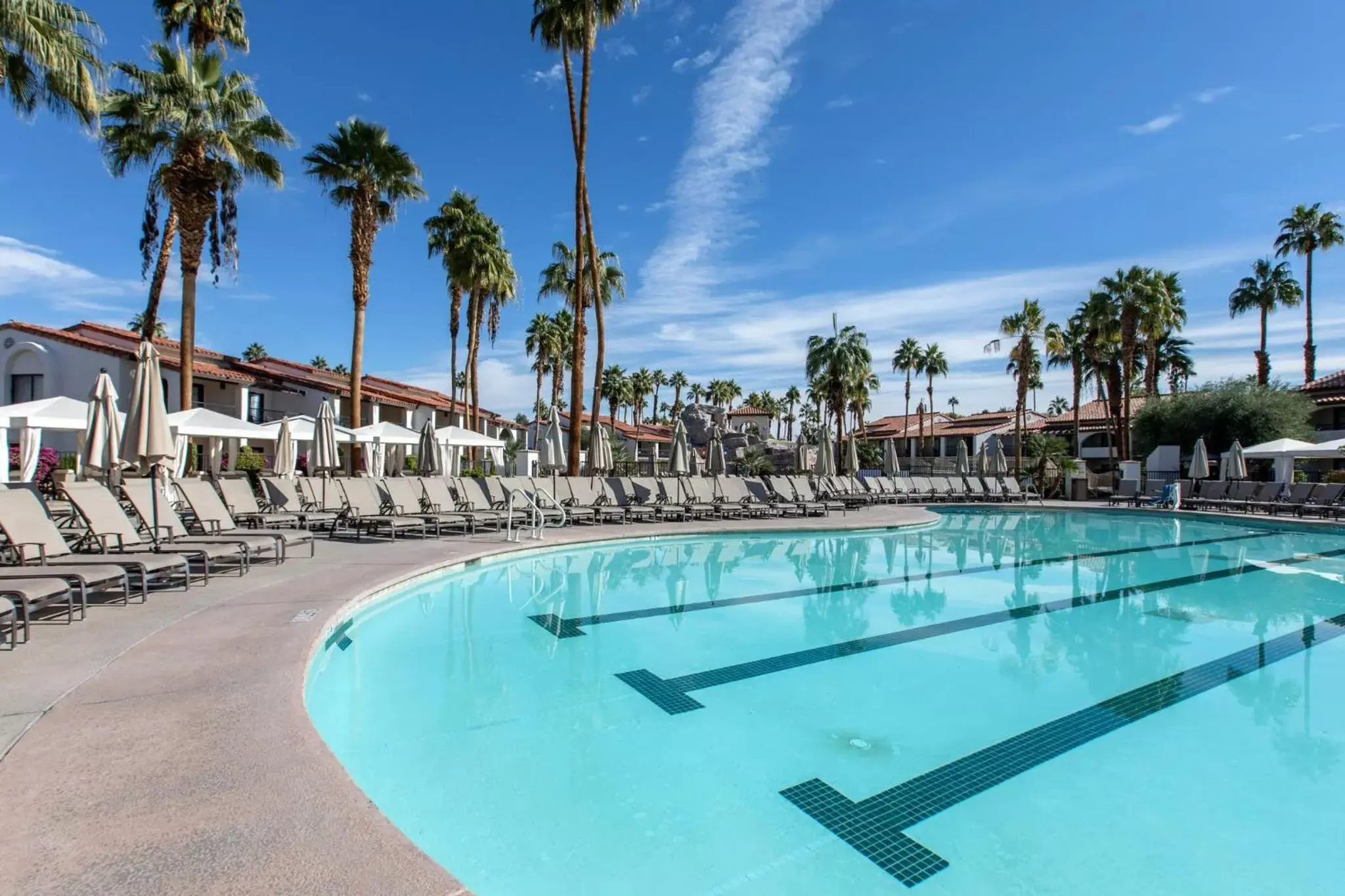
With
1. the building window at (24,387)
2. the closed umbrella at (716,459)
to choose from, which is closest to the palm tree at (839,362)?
the closed umbrella at (716,459)

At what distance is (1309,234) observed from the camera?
3472cm

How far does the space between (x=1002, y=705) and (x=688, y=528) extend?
33.0 ft

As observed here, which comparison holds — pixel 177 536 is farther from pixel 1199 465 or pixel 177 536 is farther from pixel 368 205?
pixel 1199 465

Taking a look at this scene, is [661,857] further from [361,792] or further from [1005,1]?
[1005,1]

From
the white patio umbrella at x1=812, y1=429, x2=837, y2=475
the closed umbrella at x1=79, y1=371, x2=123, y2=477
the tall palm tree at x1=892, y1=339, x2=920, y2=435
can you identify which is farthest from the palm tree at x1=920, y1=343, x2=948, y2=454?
the closed umbrella at x1=79, y1=371, x2=123, y2=477

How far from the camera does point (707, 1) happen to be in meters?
15.5

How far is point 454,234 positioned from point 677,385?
5625 cm

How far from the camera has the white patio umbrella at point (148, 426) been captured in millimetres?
7676

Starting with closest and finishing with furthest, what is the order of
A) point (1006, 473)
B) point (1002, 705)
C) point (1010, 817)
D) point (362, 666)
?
point (1010, 817) < point (1002, 705) < point (362, 666) < point (1006, 473)

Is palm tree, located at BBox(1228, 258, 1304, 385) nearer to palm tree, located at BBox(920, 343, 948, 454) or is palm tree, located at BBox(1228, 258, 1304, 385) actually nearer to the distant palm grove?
the distant palm grove

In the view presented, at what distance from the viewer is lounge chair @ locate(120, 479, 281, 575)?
24.8 feet

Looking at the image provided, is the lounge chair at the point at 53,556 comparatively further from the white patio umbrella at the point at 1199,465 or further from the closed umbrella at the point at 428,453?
the white patio umbrella at the point at 1199,465

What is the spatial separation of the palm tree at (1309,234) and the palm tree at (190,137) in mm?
45560

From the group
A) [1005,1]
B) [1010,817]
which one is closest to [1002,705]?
[1010,817]
